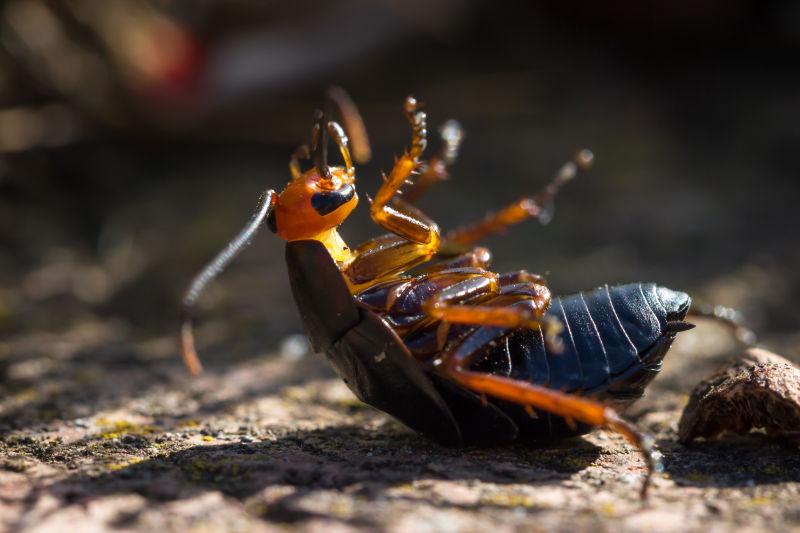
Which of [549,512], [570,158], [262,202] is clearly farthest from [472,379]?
[570,158]

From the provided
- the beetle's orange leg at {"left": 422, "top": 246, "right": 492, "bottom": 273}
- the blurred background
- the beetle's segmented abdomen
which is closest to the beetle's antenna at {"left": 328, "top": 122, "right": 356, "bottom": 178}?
the beetle's orange leg at {"left": 422, "top": 246, "right": 492, "bottom": 273}

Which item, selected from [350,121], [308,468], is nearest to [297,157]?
[350,121]

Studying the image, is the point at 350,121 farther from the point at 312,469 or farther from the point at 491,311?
the point at 312,469

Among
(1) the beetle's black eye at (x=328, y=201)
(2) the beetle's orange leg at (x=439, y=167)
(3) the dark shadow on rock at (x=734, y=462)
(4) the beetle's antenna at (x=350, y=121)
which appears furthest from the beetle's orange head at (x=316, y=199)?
(3) the dark shadow on rock at (x=734, y=462)

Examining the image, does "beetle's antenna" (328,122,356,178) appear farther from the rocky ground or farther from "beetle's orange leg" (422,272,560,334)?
the rocky ground

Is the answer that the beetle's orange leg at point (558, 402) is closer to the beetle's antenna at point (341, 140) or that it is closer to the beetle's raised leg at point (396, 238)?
the beetle's raised leg at point (396, 238)

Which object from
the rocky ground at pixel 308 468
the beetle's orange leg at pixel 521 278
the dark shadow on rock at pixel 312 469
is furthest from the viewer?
the beetle's orange leg at pixel 521 278

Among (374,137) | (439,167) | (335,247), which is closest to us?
(335,247)
